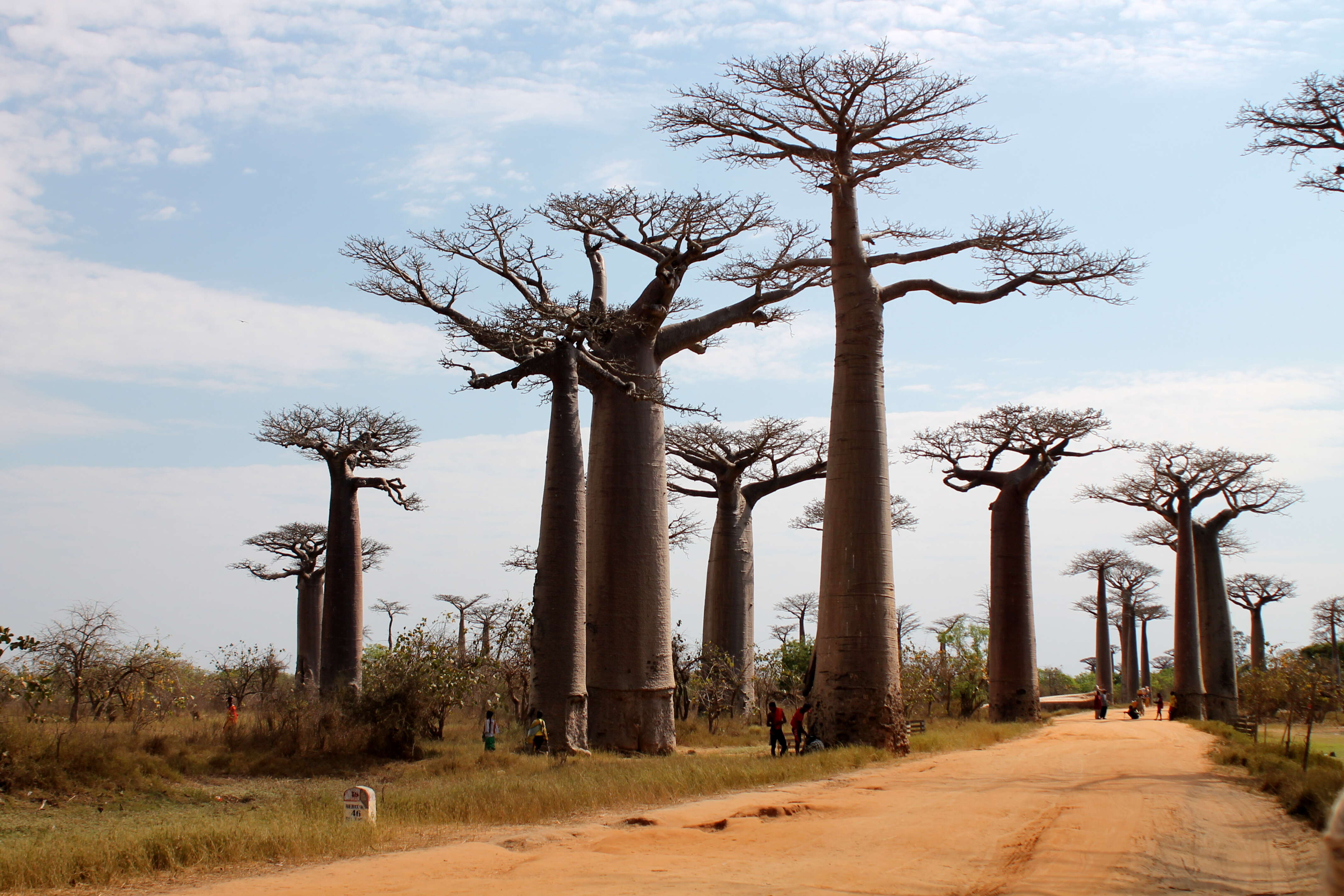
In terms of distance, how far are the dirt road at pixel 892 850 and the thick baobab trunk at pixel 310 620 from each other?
17.7 meters

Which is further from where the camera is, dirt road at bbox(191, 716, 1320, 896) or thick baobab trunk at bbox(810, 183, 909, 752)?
thick baobab trunk at bbox(810, 183, 909, 752)

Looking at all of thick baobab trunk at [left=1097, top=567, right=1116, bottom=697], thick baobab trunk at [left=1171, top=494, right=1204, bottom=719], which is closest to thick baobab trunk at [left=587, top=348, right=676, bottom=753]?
thick baobab trunk at [left=1171, top=494, right=1204, bottom=719]

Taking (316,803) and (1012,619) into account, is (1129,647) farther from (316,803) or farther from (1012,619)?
(316,803)

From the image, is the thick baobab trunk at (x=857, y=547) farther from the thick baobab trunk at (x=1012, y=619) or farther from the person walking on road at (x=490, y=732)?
the thick baobab trunk at (x=1012, y=619)

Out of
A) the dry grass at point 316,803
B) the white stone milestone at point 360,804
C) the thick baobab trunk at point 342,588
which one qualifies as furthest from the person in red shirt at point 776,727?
the thick baobab trunk at point 342,588

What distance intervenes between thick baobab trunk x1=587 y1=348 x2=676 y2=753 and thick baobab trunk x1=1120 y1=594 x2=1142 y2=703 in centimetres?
2910

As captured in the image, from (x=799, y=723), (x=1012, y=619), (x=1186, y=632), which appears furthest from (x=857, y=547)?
(x=1186, y=632)

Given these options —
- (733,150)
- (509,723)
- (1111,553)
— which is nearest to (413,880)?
(733,150)

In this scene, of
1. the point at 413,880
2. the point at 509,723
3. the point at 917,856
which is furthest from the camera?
the point at 509,723

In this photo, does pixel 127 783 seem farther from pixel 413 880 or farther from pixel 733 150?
pixel 733 150

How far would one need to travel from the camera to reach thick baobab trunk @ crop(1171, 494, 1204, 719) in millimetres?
21203

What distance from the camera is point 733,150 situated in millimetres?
12227

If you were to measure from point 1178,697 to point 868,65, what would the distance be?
16602 millimetres

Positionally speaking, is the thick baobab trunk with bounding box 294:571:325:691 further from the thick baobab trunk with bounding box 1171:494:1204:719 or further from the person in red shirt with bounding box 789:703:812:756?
the thick baobab trunk with bounding box 1171:494:1204:719
